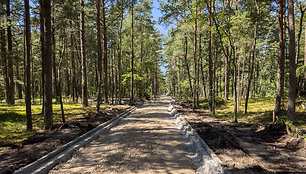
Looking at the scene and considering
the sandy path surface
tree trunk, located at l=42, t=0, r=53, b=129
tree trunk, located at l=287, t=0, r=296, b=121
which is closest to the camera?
the sandy path surface

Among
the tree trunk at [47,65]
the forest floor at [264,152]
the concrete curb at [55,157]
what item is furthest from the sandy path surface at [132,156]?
the tree trunk at [47,65]

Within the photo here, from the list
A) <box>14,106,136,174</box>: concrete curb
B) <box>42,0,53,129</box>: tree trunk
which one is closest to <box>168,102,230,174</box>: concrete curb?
<box>14,106,136,174</box>: concrete curb

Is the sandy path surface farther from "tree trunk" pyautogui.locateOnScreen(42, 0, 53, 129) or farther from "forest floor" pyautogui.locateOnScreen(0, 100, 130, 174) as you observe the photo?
"tree trunk" pyautogui.locateOnScreen(42, 0, 53, 129)

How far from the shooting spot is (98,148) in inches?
217

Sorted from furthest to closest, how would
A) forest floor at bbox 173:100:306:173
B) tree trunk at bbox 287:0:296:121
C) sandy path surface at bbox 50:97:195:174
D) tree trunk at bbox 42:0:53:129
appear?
tree trunk at bbox 42:0:53:129 < tree trunk at bbox 287:0:296:121 < sandy path surface at bbox 50:97:195:174 < forest floor at bbox 173:100:306:173

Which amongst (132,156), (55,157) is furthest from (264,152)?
(55,157)

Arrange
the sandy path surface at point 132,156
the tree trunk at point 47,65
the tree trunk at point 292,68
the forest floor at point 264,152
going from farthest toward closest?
the tree trunk at point 47,65 → the tree trunk at point 292,68 → the sandy path surface at point 132,156 → the forest floor at point 264,152

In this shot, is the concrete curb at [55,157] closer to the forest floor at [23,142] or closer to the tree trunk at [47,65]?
the forest floor at [23,142]

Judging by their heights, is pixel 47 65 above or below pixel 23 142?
above

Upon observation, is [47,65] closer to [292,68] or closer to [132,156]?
[132,156]

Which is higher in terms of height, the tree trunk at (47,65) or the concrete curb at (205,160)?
the tree trunk at (47,65)

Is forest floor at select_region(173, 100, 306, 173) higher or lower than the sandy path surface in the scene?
higher

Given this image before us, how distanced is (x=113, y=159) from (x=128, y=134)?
262 cm

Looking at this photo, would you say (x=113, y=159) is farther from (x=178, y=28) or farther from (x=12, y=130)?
(x=178, y=28)
